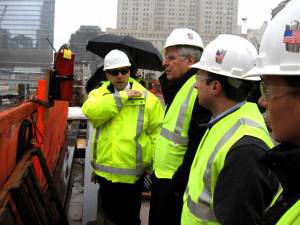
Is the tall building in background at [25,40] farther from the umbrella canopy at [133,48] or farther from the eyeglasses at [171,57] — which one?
the eyeglasses at [171,57]

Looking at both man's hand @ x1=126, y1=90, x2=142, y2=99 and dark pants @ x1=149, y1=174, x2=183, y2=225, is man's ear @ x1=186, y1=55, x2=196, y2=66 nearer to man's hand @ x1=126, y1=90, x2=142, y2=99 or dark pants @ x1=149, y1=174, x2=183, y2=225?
man's hand @ x1=126, y1=90, x2=142, y2=99

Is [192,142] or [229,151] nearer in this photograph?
[229,151]

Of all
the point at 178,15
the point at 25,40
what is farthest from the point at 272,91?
the point at 178,15

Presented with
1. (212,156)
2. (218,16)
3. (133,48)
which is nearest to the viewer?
(212,156)

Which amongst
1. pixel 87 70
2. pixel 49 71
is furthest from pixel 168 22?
pixel 49 71

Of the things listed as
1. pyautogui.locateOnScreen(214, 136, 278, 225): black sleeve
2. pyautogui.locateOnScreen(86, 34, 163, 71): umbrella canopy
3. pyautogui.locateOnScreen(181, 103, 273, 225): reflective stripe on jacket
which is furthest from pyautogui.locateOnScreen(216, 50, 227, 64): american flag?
pyautogui.locateOnScreen(86, 34, 163, 71): umbrella canopy

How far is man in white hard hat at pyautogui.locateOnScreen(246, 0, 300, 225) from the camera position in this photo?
1.37 meters

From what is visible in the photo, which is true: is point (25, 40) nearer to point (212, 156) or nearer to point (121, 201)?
point (121, 201)

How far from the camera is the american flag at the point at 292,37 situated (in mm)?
1490

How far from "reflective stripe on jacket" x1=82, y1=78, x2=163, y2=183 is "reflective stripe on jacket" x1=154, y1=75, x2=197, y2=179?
0.76m

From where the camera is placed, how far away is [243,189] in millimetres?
1987

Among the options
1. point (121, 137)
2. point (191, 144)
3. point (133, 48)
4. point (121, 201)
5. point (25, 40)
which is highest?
point (25, 40)

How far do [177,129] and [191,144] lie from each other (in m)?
0.21

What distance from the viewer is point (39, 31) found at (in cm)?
1013
